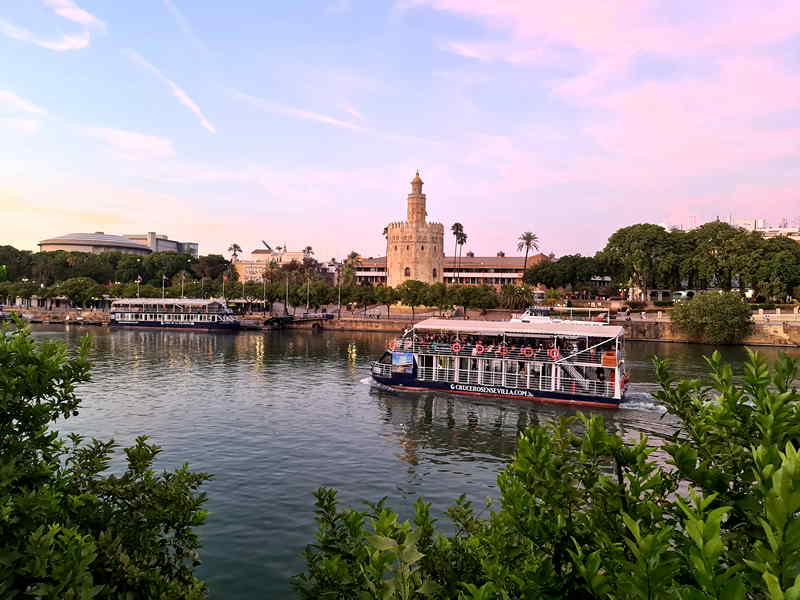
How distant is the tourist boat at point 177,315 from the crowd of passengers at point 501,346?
236 ft

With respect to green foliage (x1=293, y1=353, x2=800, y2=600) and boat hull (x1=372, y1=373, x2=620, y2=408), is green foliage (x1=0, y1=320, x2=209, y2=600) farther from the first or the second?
boat hull (x1=372, y1=373, x2=620, y2=408)

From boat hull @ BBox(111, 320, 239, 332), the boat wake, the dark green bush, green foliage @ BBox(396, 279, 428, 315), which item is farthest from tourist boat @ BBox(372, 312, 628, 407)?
green foliage @ BBox(396, 279, 428, 315)

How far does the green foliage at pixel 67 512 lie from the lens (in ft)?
27.1

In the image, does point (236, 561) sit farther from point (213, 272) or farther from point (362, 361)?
point (213, 272)

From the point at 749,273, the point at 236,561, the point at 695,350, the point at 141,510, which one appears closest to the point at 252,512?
the point at 236,561

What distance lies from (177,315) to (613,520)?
121998 millimetres

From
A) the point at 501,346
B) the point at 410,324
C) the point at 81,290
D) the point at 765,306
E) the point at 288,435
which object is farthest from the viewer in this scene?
the point at 81,290

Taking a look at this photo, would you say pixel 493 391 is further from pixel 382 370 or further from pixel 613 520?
pixel 613 520

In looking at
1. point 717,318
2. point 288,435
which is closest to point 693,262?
point 717,318

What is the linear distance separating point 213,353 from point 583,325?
50.9 meters

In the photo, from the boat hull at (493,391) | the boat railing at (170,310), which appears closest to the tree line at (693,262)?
the boat hull at (493,391)

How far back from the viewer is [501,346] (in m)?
47.8

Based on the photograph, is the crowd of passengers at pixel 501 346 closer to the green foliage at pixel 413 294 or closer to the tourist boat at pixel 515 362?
the tourist boat at pixel 515 362

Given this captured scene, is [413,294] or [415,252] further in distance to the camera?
[415,252]
